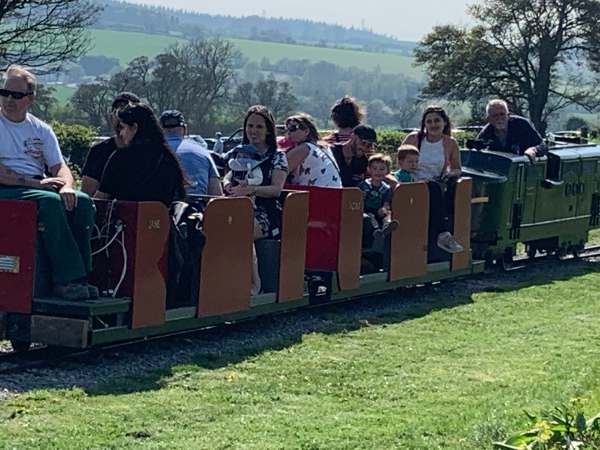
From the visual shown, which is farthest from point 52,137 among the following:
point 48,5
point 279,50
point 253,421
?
point 279,50

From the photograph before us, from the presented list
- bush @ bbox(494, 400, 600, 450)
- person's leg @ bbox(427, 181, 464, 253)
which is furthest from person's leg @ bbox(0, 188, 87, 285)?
person's leg @ bbox(427, 181, 464, 253)

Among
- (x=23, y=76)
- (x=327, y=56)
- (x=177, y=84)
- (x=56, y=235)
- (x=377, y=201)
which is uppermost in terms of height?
(x=23, y=76)

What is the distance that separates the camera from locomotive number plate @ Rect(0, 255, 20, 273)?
9.25 m

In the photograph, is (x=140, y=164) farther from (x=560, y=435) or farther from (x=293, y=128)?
(x=560, y=435)

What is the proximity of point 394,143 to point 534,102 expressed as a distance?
63.6 ft

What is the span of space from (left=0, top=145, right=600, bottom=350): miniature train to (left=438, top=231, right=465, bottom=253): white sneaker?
229mm

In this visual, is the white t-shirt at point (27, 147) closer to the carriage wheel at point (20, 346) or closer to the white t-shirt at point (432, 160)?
the carriage wheel at point (20, 346)

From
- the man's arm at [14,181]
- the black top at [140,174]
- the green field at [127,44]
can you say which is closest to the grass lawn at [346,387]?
the black top at [140,174]

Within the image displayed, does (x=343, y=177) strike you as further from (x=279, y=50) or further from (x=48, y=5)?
(x=279, y=50)

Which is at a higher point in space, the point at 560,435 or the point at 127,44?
the point at 560,435

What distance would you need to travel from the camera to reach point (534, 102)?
48688 mm

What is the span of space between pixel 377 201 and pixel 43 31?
17184 mm

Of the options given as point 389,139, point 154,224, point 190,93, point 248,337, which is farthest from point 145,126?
point 190,93

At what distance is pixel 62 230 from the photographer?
919 centimetres
